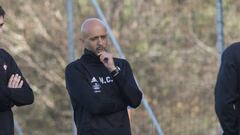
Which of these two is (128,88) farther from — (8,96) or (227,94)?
(227,94)

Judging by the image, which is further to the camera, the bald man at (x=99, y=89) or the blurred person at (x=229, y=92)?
the bald man at (x=99, y=89)

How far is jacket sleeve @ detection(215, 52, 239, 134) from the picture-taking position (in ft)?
15.7

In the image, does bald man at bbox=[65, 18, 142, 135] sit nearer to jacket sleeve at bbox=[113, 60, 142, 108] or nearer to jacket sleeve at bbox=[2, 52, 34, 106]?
jacket sleeve at bbox=[113, 60, 142, 108]

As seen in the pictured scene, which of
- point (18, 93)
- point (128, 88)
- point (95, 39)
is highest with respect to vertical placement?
point (95, 39)

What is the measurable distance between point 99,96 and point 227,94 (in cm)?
110

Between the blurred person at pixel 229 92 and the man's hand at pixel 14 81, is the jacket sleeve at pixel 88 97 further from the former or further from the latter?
the blurred person at pixel 229 92

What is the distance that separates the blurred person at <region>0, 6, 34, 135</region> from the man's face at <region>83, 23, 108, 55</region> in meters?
0.53

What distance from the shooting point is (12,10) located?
1450 cm

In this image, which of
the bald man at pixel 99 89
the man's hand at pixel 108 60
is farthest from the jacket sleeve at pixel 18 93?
the man's hand at pixel 108 60

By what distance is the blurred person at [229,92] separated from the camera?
477 centimetres

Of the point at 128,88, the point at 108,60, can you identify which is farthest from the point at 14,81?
the point at 128,88

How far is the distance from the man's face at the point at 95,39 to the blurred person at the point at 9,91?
0.53 meters

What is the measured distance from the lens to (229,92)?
4789mm

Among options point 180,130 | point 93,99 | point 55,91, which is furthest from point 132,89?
point 55,91
